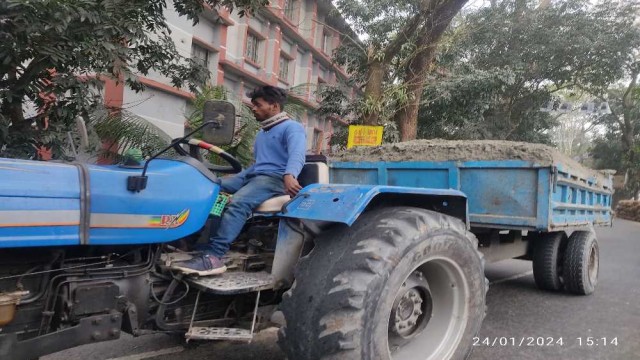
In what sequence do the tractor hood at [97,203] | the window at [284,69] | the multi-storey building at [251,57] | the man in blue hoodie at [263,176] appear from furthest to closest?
the window at [284,69], the multi-storey building at [251,57], the man in blue hoodie at [263,176], the tractor hood at [97,203]

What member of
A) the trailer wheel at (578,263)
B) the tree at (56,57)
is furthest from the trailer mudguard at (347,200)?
the trailer wheel at (578,263)

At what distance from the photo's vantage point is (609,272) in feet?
25.6

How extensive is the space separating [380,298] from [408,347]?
2.33 feet

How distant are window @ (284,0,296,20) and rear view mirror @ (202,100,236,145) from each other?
1782cm

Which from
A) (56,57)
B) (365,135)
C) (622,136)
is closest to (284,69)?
(365,135)

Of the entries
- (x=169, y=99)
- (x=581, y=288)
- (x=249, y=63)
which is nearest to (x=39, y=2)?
(x=581, y=288)

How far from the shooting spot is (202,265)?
2643 millimetres

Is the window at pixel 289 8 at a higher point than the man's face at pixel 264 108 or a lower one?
higher

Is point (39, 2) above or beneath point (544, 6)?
beneath

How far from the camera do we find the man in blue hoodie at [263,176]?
9.10ft

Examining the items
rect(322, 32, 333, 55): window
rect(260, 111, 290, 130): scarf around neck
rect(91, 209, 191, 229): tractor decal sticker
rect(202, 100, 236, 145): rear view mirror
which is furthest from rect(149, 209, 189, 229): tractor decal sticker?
rect(322, 32, 333, 55): window

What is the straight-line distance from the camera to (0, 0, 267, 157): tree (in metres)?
3.77

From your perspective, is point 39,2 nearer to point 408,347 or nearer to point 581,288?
point 408,347

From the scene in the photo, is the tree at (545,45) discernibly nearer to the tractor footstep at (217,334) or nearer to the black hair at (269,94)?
the black hair at (269,94)
